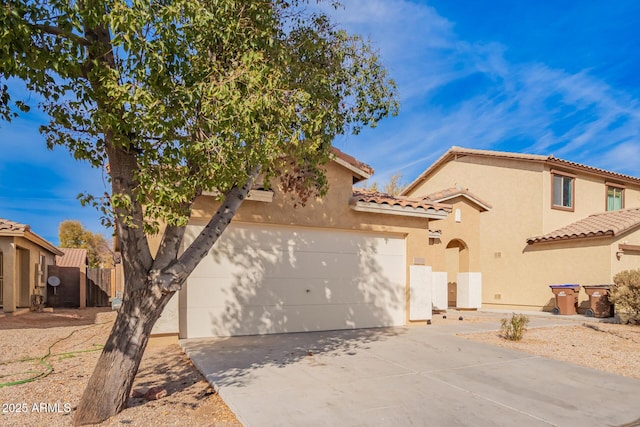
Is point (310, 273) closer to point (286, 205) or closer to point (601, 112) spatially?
point (286, 205)

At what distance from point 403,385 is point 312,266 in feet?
15.6

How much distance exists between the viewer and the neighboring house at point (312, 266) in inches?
357

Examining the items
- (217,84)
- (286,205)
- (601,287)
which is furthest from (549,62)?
(217,84)

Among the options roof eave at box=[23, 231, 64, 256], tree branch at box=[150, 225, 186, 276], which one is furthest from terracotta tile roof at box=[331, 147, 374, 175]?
roof eave at box=[23, 231, 64, 256]

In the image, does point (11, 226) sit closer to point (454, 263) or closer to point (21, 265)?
point (21, 265)

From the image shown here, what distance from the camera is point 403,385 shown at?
19.3ft

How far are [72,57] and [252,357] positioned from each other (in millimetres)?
5212

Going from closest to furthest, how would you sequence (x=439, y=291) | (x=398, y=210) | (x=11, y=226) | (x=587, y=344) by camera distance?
(x=587, y=344) → (x=398, y=210) → (x=11, y=226) → (x=439, y=291)

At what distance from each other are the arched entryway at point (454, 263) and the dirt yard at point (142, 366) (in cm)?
539

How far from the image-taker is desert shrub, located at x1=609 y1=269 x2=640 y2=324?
12938mm

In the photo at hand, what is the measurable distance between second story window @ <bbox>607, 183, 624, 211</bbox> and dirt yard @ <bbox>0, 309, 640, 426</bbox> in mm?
10067

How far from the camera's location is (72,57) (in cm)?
432

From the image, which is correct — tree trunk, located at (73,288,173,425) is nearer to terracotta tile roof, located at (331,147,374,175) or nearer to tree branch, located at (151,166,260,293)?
tree branch, located at (151,166,260,293)

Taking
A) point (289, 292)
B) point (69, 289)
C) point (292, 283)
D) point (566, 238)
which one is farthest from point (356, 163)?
point (69, 289)
